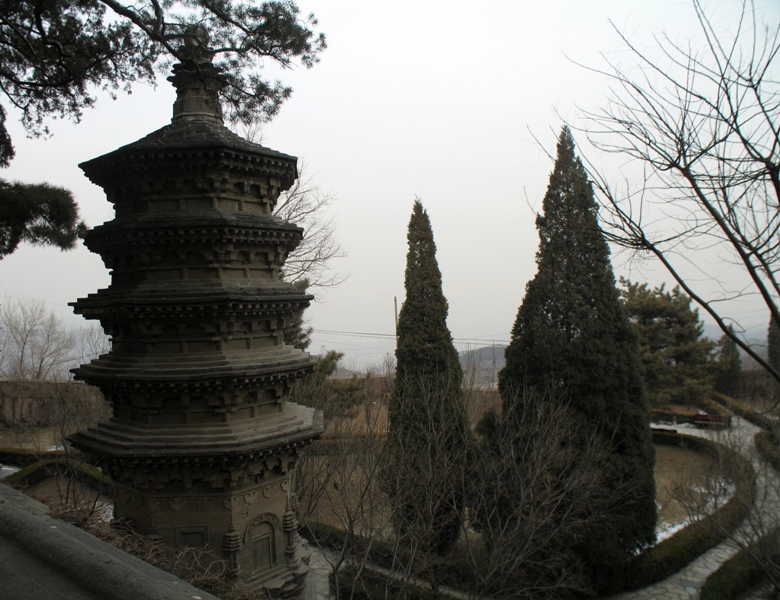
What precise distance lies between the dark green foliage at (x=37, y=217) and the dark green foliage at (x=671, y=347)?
28517 mm

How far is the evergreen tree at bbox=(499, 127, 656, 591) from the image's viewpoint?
47.1ft

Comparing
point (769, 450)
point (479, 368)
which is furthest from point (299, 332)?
point (769, 450)

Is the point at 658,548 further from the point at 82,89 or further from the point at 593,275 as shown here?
the point at 82,89

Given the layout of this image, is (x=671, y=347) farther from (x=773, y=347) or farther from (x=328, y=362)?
(x=773, y=347)

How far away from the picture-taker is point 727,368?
1303 inches

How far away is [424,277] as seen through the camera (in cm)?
1867

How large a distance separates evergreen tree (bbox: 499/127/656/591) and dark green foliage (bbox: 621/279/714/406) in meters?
17.2

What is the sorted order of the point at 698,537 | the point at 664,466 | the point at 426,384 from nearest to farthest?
1. the point at 698,537
2. the point at 426,384
3. the point at 664,466

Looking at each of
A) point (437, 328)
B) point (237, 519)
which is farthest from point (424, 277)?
point (237, 519)

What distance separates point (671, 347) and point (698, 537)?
1787cm

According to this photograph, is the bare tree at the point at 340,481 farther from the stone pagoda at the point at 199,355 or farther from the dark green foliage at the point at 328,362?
the stone pagoda at the point at 199,355

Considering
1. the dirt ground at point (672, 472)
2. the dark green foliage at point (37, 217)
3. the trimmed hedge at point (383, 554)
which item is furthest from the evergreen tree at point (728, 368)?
the dark green foliage at point (37, 217)

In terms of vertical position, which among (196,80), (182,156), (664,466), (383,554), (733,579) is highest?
(196,80)

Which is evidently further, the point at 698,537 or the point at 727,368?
the point at 727,368
